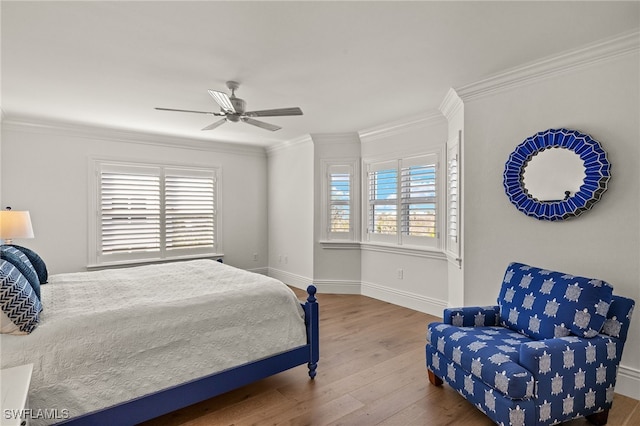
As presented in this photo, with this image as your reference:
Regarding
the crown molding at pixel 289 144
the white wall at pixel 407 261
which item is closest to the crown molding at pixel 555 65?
the white wall at pixel 407 261

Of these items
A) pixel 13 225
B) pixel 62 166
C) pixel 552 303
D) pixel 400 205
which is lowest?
pixel 552 303

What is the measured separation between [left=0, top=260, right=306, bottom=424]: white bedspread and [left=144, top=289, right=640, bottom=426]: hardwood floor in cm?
32

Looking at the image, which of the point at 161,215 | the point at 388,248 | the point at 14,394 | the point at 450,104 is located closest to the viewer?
the point at 14,394

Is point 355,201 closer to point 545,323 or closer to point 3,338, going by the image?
point 545,323

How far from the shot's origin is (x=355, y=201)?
5367 mm

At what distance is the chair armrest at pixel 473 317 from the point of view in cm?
262

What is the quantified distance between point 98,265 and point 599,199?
5.81 m

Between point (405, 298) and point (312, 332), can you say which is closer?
point (312, 332)

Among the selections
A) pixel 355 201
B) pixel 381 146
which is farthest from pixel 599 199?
pixel 355 201

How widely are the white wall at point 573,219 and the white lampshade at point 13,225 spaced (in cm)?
442

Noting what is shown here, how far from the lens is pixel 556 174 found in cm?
276

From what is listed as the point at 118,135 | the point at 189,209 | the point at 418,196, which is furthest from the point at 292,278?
the point at 118,135

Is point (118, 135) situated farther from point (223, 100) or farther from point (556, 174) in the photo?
point (556, 174)

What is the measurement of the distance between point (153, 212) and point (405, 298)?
4038 millimetres
